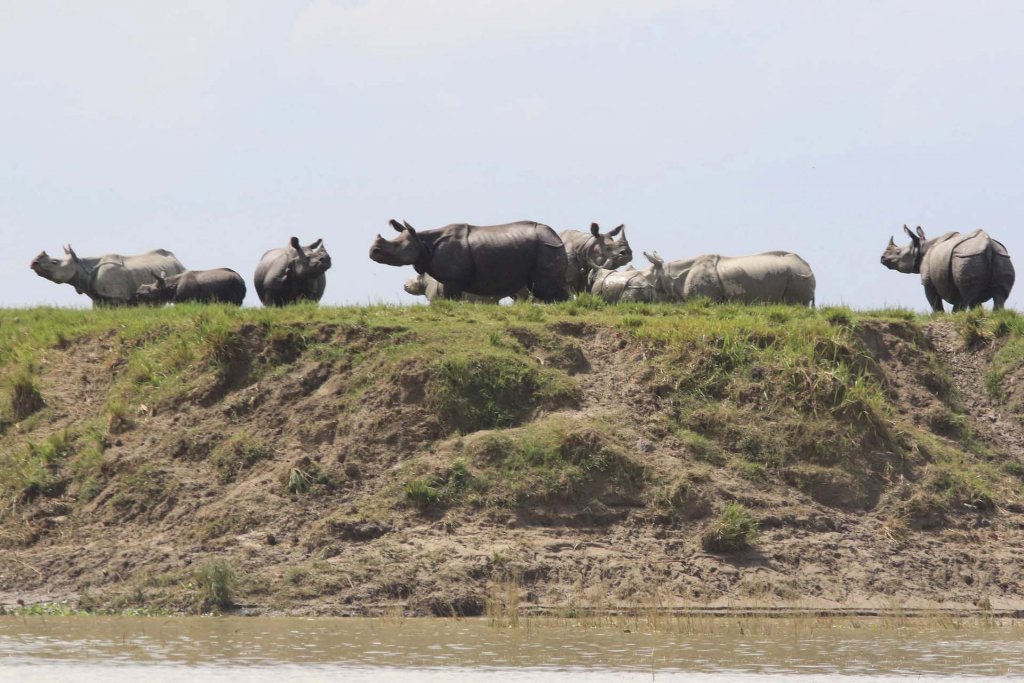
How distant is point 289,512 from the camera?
18.6 metres

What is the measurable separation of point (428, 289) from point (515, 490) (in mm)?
10601

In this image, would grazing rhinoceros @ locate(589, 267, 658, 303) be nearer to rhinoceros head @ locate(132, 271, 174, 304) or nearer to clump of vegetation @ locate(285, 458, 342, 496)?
rhinoceros head @ locate(132, 271, 174, 304)

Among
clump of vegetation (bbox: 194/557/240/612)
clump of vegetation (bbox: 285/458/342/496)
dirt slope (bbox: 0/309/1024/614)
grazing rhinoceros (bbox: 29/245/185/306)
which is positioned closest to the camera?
clump of vegetation (bbox: 194/557/240/612)

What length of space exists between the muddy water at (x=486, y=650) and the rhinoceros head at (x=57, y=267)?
18395 millimetres

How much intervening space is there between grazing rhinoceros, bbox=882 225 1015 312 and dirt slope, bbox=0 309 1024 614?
4027mm

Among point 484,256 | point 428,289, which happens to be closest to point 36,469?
point 484,256

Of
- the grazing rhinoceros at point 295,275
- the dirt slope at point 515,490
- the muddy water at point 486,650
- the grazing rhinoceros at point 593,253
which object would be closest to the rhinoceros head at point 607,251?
the grazing rhinoceros at point 593,253

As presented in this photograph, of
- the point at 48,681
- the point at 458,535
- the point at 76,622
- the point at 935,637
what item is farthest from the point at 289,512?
the point at 935,637

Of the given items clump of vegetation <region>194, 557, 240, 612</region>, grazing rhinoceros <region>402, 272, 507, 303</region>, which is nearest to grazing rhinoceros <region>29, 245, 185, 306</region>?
grazing rhinoceros <region>402, 272, 507, 303</region>

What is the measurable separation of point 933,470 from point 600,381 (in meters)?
4.21

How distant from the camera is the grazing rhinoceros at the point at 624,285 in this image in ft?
90.3

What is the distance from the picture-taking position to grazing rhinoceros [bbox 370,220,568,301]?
81.1 ft

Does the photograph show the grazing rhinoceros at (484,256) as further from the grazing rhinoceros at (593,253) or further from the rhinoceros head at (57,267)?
the rhinoceros head at (57,267)

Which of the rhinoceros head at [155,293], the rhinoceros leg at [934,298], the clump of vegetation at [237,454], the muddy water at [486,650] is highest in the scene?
the rhinoceros head at [155,293]
